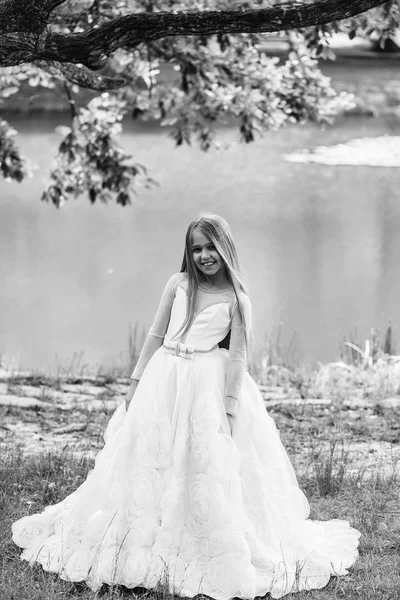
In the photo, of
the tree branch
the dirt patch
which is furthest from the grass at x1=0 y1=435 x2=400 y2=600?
the tree branch

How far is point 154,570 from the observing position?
129 inches

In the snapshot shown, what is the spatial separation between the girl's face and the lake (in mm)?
4594

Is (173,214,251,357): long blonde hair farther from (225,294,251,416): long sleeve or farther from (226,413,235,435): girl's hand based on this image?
(226,413,235,435): girl's hand

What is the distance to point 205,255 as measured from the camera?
11.6 ft

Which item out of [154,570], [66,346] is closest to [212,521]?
[154,570]

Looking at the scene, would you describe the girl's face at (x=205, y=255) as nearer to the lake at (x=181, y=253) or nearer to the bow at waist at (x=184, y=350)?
the bow at waist at (x=184, y=350)

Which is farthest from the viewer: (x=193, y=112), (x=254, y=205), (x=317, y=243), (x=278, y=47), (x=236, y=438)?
(x=278, y=47)

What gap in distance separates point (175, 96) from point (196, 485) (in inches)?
231

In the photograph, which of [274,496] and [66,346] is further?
[66,346]

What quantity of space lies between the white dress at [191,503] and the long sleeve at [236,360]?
0.04 m

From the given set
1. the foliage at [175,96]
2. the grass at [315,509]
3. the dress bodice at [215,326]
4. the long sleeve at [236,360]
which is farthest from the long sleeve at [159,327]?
the foliage at [175,96]

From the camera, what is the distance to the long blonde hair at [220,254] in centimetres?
354

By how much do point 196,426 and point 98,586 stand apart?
2.25 ft

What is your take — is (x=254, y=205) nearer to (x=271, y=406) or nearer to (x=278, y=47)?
Answer: (x=278, y=47)
